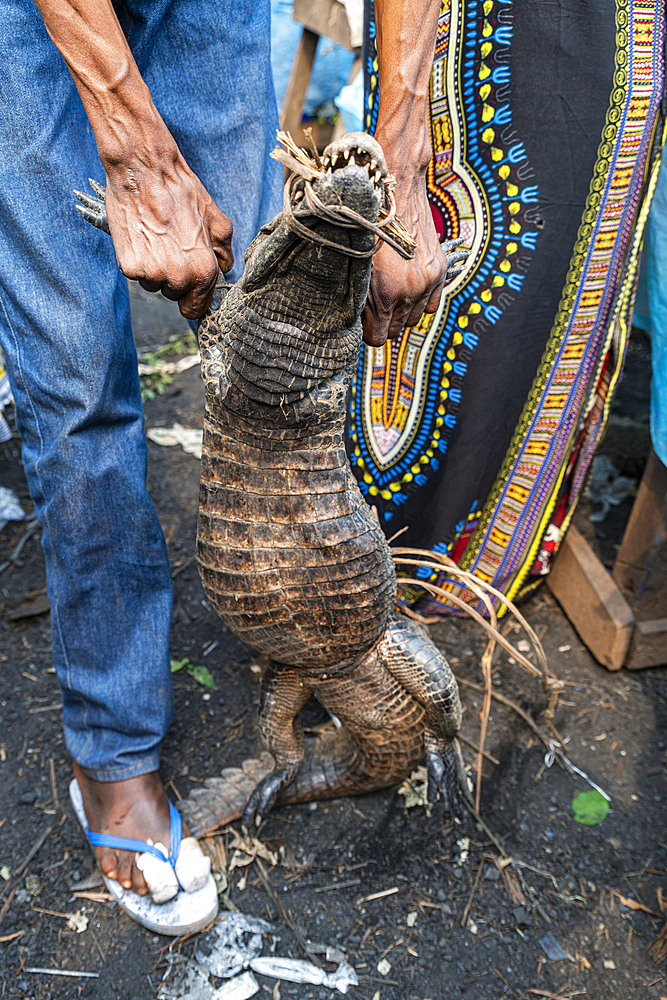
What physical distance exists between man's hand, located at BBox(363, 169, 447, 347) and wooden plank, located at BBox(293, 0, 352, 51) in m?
2.08

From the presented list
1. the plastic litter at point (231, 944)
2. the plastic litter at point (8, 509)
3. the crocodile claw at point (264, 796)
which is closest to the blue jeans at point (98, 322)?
the crocodile claw at point (264, 796)

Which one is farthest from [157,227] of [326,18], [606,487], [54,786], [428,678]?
[326,18]

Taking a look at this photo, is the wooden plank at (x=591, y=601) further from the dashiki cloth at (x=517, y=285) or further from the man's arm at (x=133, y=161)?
the man's arm at (x=133, y=161)

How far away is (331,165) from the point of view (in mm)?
811

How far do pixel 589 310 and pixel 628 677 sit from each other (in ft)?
3.53

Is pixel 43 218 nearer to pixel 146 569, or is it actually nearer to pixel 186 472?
pixel 146 569

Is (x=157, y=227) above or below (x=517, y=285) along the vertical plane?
above

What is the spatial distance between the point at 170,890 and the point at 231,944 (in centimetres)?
17

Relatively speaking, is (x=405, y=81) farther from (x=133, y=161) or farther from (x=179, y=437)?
(x=179, y=437)

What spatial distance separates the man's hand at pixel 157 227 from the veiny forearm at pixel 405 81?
0.33 metres

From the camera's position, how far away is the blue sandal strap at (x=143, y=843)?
1.44 meters

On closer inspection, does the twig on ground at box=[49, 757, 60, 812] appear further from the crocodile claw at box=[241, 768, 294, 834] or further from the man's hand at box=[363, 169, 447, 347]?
the man's hand at box=[363, 169, 447, 347]

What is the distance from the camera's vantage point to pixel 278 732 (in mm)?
1539

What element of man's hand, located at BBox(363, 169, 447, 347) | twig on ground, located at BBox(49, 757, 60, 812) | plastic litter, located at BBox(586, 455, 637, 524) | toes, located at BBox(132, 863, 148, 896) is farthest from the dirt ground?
man's hand, located at BBox(363, 169, 447, 347)
